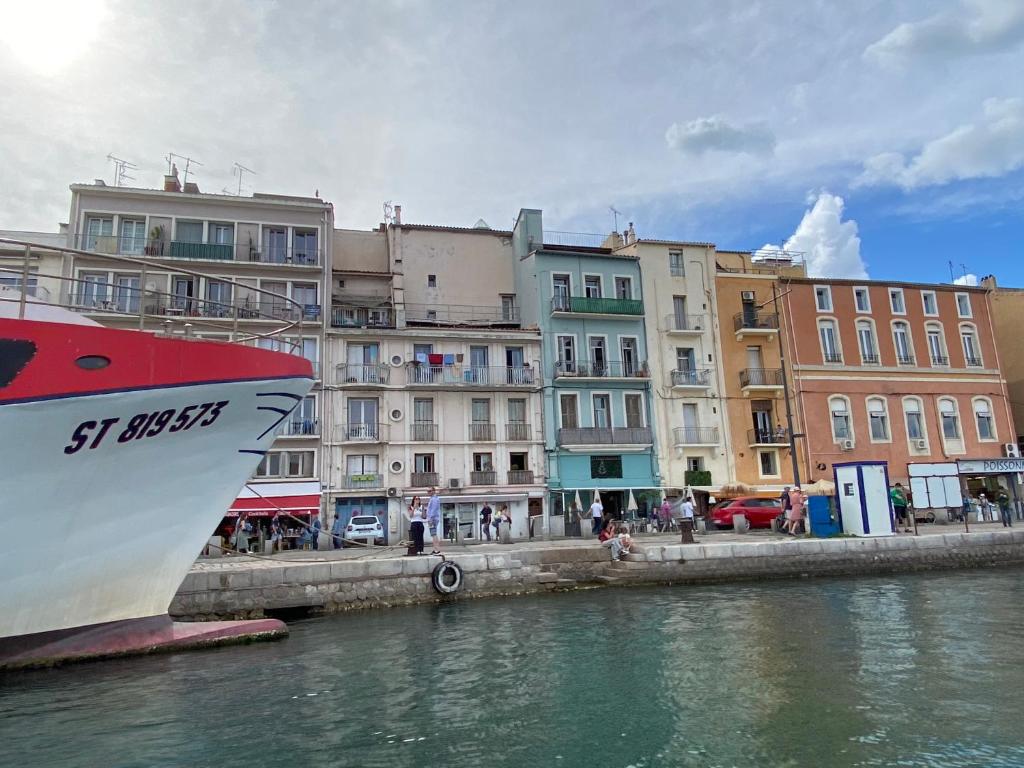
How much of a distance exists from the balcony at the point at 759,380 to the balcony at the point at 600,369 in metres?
5.35

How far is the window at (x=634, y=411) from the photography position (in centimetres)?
3484

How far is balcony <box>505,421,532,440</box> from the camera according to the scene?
109 feet

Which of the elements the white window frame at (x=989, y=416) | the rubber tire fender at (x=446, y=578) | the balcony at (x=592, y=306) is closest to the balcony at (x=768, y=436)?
the balcony at (x=592, y=306)

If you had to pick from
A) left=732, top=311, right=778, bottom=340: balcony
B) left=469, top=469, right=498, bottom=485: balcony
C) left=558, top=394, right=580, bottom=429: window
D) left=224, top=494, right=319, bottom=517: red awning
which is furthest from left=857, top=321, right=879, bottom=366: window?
left=224, top=494, right=319, bottom=517: red awning

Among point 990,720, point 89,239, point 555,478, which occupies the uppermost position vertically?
point 89,239

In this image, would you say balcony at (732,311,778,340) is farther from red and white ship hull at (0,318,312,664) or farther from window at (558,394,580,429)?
red and white ship hull at (0,318,312,664)

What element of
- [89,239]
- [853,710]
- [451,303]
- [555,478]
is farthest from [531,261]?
[853,710]

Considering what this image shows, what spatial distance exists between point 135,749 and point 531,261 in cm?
3166

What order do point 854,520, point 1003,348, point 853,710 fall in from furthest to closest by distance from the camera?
point 1003,348 < point 854,520 < point 853,710

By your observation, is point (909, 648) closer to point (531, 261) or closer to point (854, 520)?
point (854, 520)

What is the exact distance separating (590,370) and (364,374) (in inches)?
444

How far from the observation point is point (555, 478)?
32.9m

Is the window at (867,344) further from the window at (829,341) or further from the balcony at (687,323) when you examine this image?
the balcony at (687,323)

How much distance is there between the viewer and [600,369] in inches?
1383
